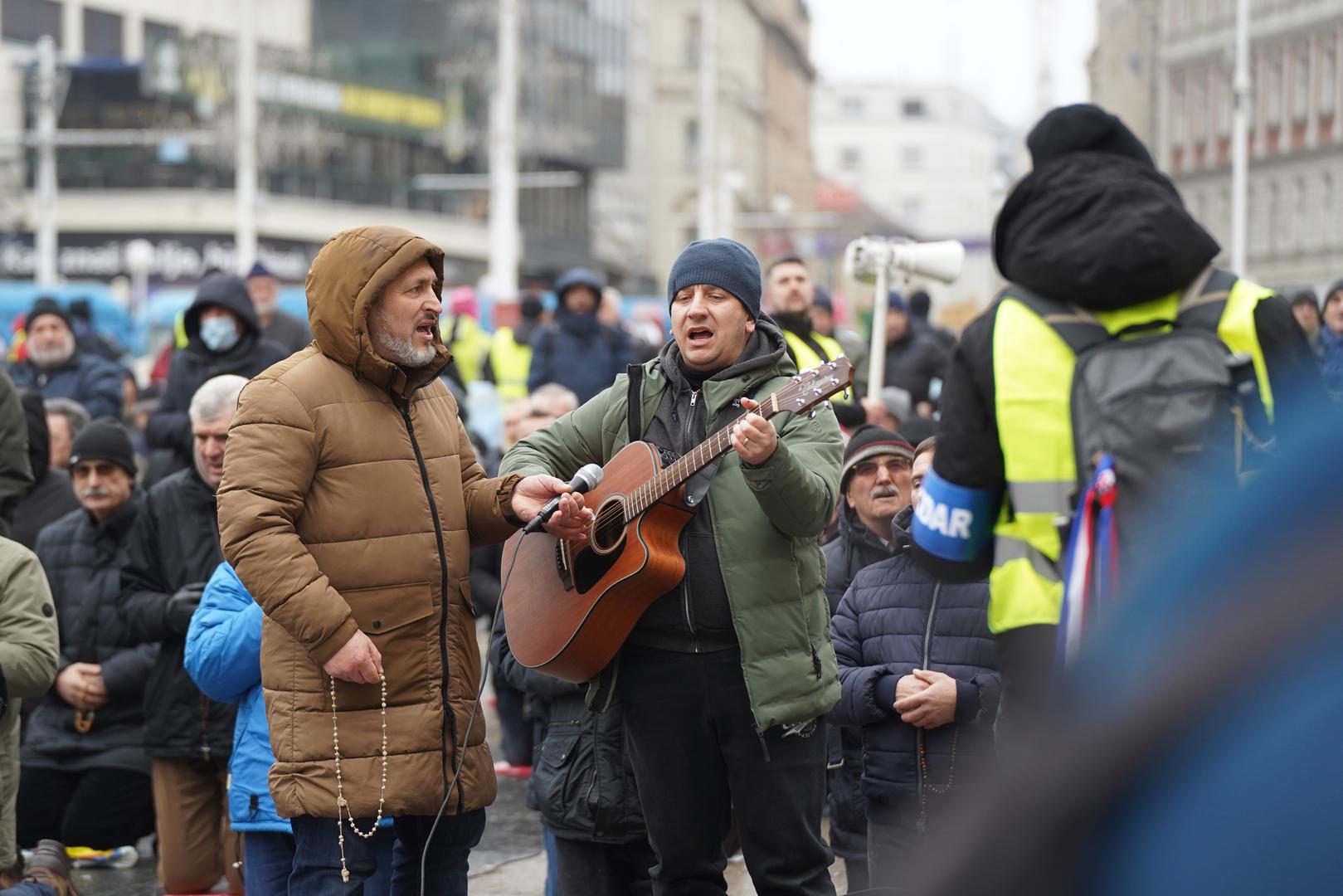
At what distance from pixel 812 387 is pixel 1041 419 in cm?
137

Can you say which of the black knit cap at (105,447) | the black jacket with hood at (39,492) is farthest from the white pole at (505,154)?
the black knit cap at (105,447)

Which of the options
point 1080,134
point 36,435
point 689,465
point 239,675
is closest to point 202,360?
point 36,435

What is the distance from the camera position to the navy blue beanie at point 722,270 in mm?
4930

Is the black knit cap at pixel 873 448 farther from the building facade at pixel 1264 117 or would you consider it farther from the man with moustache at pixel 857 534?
the building facade at pixel 1264 117

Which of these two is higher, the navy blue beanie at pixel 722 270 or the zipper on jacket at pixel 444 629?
the navy blue beanie at pixel 722 270

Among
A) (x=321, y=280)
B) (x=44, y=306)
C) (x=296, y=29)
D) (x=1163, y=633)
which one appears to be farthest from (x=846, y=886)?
(x=296, y=29)

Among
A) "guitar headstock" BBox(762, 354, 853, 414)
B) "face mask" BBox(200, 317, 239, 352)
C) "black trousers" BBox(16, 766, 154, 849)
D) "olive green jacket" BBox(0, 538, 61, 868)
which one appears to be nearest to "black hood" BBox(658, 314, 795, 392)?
"guitar headstock" BBox(762, 354, 853, 414)

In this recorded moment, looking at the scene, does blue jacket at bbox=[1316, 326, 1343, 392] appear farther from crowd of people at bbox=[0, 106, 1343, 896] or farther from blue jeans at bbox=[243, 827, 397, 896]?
blue jeans at bbox=[243, 827, 397, 896]

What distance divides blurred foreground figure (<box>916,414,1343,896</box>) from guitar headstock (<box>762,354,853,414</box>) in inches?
114

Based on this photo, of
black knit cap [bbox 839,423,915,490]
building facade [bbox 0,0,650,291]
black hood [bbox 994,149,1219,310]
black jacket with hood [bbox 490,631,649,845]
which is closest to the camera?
black hood [bbox 994,149,1219,310]

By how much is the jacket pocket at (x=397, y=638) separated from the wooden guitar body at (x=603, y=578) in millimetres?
274

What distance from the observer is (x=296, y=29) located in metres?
59.2

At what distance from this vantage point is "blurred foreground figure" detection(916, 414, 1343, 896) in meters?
1.52

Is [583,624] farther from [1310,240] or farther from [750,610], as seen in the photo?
[1310,240]
